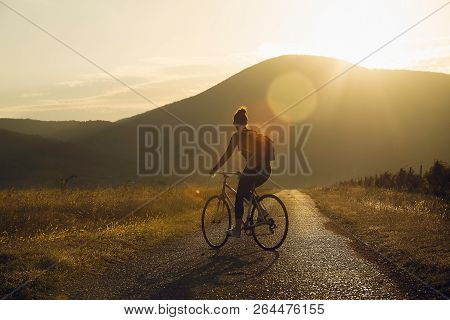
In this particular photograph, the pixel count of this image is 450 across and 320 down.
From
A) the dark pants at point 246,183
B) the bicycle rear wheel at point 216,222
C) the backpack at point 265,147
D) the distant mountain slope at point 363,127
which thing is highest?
the distant mountain slope at point 363,127

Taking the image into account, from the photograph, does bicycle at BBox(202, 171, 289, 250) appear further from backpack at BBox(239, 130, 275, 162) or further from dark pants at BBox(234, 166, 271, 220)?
backpack at BBox(239, 130, 275, 162)

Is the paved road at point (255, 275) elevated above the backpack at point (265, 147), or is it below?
below

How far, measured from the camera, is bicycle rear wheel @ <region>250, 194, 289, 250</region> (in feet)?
38.4

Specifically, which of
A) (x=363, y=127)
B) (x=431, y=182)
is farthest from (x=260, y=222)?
(x=363, y=127)

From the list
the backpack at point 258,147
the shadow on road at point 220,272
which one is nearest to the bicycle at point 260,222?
the shadow on road at point 220,272

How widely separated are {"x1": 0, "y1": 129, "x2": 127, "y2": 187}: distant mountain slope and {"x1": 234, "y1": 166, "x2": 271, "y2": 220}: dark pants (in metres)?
90.6

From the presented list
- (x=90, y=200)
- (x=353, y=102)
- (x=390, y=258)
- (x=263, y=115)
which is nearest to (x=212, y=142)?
(x=263, y=115)

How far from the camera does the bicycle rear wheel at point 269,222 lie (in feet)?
38.4

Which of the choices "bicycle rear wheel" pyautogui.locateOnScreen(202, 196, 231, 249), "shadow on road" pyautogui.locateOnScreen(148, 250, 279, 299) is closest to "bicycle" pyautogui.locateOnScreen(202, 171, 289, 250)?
"bicycle rear wheel" pyautogui.locateOnScreen(202, 196, 231, 249)

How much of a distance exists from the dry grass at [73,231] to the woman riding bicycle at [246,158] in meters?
2.84

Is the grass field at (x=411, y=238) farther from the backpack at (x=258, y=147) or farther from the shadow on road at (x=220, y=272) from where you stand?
the backpack at (x=258, y=147)

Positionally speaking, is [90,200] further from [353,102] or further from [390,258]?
[353,102]

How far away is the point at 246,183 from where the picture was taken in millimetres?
11680

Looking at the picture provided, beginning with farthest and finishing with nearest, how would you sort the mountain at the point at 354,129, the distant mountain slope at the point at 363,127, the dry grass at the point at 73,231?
the distant mountain slope at the point at 363,127
the mountain at the point at 354,129
the dry grass at the point at 73,231
